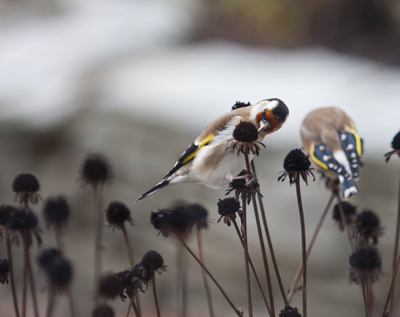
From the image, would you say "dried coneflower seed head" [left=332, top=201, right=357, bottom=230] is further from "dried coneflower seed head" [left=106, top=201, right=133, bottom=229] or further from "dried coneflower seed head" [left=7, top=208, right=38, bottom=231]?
"dried coneflower seed head" [left=7, top=208, right=38, bottom=231]

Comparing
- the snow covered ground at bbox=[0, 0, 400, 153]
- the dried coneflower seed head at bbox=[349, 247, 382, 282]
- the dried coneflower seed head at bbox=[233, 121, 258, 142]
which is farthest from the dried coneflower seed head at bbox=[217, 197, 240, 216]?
the snow covered ground at bbox=[0, 0, 400, 153]

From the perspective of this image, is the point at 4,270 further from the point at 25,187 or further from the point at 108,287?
the point at 108,287

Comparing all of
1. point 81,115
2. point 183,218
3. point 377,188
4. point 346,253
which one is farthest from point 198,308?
point 183,218

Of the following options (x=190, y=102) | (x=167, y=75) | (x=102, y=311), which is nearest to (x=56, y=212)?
(x=102, y=311)

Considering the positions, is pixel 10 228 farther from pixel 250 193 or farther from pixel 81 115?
pixel 81 115

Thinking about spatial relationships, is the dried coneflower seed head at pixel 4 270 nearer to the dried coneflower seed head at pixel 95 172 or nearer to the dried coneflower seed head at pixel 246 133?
the dried coneflower seed head at pixel 95 172

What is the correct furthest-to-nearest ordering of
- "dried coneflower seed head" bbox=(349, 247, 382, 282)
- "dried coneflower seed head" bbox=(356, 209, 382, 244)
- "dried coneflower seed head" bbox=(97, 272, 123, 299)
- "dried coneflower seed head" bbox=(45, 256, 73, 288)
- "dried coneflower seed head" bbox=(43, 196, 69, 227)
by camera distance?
"dried coneflower seed head" bbox=(356, 209, 382, 244) → "dried coneflower seed head" bbox=(43, 196, 69, 227) → "dried coneflower seed head" bbox=(349, 247, 382, 282) → "dried coneflower seed head" bbox=(97, 272, 123, 299) → "dried coneflower seed head" bbox=(45, 256, 73, 288)

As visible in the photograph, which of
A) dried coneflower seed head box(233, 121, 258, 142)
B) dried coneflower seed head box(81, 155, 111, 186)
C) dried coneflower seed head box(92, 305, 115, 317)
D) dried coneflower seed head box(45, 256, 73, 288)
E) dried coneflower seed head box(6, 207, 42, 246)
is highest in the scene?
dried coneflower seed head box(81, 155, 111, 186)

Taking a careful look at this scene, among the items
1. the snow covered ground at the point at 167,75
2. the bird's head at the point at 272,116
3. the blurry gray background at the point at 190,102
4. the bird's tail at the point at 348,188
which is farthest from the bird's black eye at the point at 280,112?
the snow covered ground at the point at 167,75
